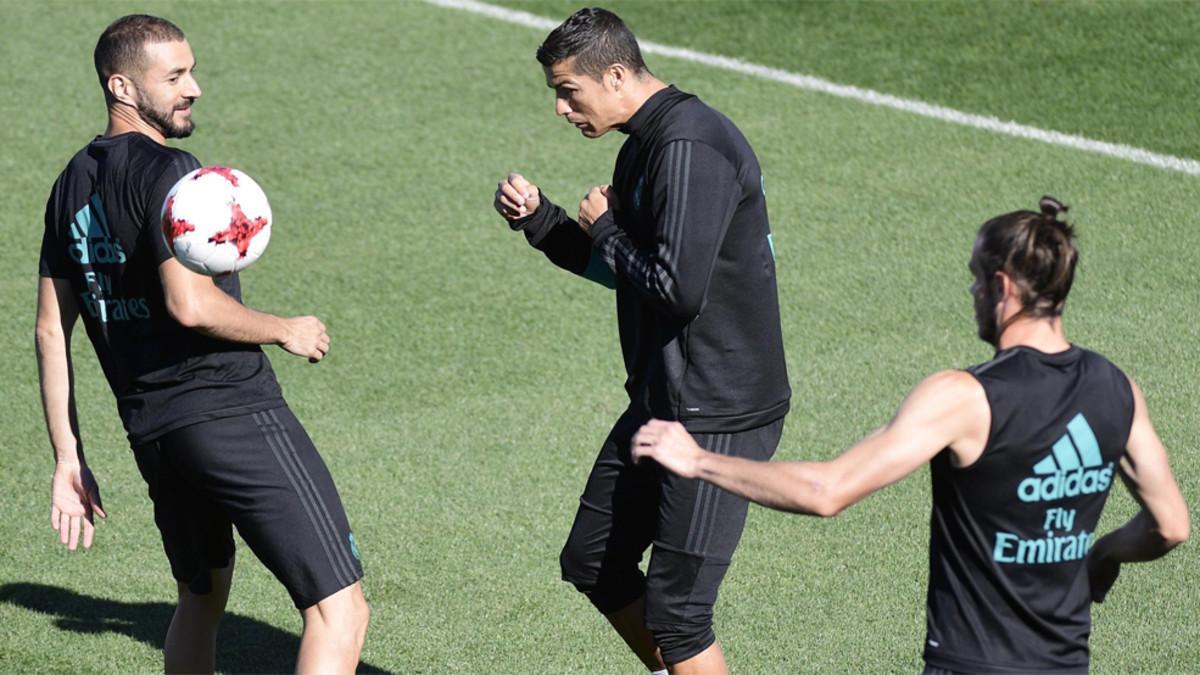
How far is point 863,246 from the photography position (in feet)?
32.1

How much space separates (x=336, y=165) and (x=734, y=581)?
5608 millimetres

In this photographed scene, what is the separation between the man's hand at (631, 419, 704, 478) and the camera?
12.1ft

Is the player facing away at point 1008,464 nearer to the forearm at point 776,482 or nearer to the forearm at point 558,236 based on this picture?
the forearm at point 776,482

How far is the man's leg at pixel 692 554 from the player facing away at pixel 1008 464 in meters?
1.13

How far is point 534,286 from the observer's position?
9445 mm

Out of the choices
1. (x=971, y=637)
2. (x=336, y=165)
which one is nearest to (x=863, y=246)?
(x=336, y=165)

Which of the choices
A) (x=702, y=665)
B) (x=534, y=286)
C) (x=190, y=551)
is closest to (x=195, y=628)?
(x=190, y=551)

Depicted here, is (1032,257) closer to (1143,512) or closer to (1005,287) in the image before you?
(1005,287)

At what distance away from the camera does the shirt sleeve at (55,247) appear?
4988mm

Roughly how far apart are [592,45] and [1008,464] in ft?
6.37

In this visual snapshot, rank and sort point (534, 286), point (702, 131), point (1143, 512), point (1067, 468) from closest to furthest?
point (1067, 468)
point (1143, 512)
point (702, 131)
point (534, 286)

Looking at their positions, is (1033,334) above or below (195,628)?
above

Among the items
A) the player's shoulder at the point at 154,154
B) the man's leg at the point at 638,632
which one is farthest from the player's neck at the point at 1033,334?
the player's shoulder at the point at 154,154

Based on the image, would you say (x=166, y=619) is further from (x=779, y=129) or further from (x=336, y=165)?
(x=779, y=129)
